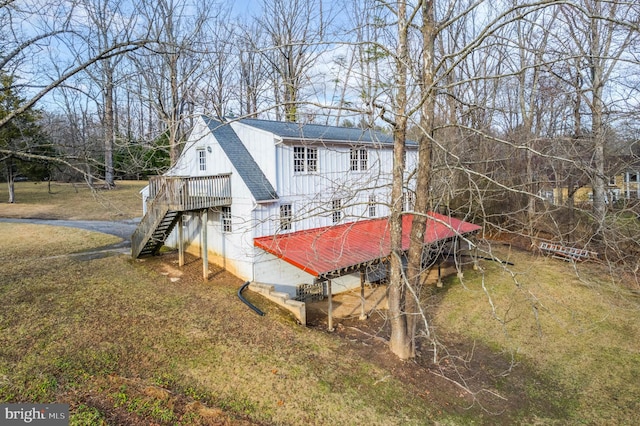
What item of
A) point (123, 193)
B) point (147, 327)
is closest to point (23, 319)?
point (147, 327)

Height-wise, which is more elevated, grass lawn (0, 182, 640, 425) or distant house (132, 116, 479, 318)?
distant house (132, 116, 479, 318)

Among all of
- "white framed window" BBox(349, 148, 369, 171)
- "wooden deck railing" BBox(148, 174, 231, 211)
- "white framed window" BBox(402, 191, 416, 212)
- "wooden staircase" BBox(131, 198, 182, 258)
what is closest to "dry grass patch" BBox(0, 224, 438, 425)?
"wooden staircase" BBox(131, 198, 182, 258)

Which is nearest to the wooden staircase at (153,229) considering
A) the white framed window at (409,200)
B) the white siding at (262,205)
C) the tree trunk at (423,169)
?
the white siding at (262,205)

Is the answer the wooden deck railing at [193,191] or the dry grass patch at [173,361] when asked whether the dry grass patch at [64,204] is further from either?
the dry grass patch at [173,361]

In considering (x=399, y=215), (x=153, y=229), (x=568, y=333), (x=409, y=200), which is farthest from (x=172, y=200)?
(x=568, y=333)

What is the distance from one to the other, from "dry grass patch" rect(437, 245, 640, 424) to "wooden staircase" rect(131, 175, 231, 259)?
933 cm

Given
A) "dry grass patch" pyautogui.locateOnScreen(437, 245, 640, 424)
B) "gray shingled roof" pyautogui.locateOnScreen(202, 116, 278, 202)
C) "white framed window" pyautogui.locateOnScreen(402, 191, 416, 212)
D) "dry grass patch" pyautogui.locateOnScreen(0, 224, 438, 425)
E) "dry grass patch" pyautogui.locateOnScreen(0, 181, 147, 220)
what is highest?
"gray shingled roof" pyautogui.locateOnScreen(202, 116, 278, 202)

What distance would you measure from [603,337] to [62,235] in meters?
23.7

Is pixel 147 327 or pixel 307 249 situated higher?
pixel 307 249

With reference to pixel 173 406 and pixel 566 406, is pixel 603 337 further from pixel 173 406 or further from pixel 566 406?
pixel 173 406

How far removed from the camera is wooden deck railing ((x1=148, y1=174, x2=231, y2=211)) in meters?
13.0

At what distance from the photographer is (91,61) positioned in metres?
8.19

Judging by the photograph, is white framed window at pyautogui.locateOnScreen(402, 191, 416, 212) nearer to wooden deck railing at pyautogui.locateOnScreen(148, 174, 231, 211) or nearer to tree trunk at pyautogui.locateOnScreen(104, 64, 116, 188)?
tree trunk at pyautogui.locateOnScreen(104, 64, 116, 188)

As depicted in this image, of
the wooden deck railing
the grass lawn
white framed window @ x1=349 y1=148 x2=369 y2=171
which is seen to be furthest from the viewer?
white framed window @ x1=349 y1=148 x2=369 y2=171
